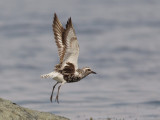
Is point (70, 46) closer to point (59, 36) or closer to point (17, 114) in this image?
point (59, 36)

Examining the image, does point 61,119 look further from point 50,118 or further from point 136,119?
point 136,119

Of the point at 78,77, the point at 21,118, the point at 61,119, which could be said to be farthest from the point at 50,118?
the point at 78,77

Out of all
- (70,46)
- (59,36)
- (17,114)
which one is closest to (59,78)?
(70,46)

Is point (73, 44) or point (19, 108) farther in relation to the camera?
point (73, 44)

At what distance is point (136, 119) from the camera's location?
25.4 meters

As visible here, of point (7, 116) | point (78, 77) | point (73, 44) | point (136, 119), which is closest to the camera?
point (7, 116)

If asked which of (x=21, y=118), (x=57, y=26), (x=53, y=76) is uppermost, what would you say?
(x=57, y=26)

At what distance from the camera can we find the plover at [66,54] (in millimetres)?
18578

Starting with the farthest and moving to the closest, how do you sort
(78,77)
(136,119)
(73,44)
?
(136,119) → (78,77) → (73,44)

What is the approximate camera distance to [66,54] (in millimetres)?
19047

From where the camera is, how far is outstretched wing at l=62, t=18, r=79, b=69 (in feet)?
60.2

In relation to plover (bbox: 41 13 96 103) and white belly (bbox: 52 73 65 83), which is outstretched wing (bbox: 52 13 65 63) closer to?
plover (bbox: 41 13 96 103)

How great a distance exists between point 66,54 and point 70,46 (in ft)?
1.63

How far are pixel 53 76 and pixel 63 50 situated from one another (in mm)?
1377
